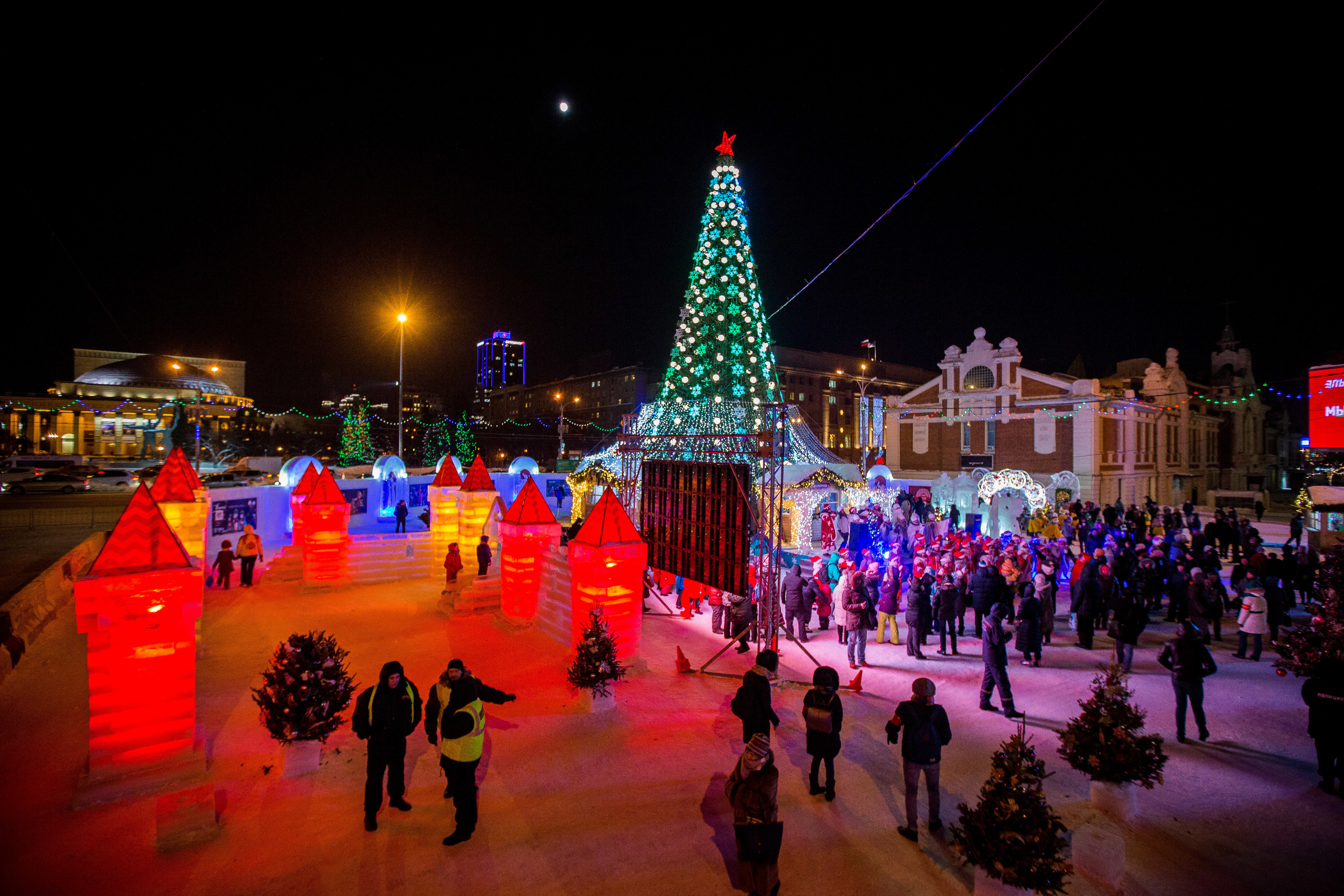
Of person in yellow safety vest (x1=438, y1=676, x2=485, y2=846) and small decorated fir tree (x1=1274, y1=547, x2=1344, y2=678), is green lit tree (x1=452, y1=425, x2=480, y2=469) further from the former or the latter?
small decorated fir tree (x1=1274, y1=547, x2=1344, y2=678)

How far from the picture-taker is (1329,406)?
56.7 feet

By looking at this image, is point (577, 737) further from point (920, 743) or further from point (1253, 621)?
point (1253, 621)

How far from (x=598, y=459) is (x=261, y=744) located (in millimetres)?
14382

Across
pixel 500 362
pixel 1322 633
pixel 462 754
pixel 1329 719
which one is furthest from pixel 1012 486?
pixel 500 362

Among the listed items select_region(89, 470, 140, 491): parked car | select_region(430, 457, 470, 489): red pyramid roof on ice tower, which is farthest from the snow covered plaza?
select_region(89, 470, 140, 491): parked car

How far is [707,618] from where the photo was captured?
41.0ft

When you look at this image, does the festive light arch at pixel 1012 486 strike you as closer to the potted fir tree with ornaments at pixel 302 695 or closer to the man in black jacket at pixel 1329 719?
the man in black jacket at pixel 1329 719

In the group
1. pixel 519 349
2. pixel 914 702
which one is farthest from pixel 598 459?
pixel 519 349

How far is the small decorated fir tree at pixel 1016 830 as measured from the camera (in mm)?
3795

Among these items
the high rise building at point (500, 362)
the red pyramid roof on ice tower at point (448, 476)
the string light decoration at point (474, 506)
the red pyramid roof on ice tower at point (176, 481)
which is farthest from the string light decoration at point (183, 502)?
the high rise building at point (500, 362)

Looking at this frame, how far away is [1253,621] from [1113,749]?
7524 mm

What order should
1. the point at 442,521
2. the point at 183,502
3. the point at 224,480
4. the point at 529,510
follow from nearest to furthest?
the point at 529,510
the point at 183,502
the point at 442,521
the point at 224,480

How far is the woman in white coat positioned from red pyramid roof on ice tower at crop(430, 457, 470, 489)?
15072mm

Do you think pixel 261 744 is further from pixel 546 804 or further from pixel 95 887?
pixel 546 804
